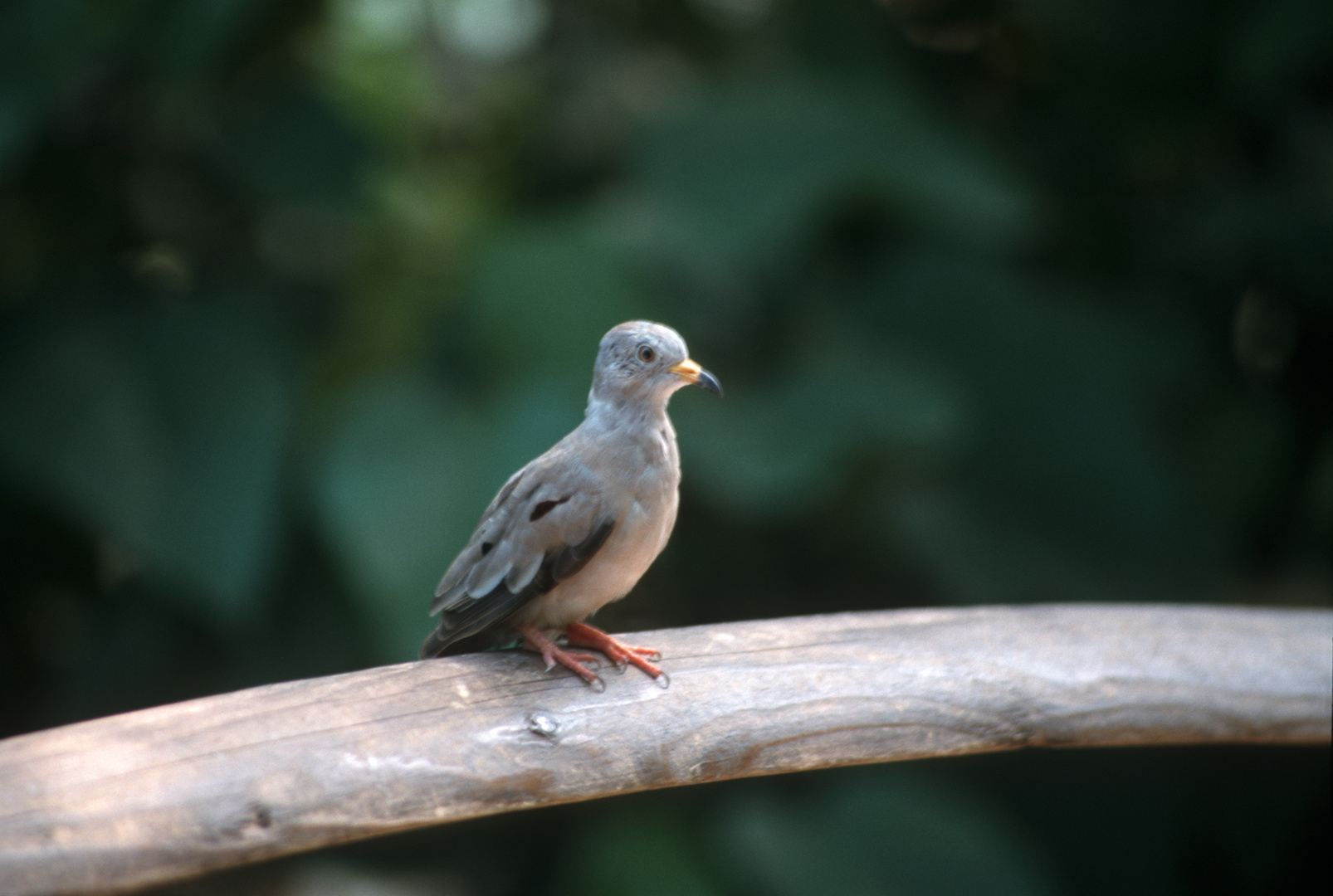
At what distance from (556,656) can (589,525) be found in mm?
291

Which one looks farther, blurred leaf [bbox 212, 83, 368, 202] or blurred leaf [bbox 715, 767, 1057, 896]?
blurred leaf [bbox 212, 83, 368, 202]

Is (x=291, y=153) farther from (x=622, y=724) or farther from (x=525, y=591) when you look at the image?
(x=622, y=724)

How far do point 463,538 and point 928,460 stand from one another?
82.3 inches

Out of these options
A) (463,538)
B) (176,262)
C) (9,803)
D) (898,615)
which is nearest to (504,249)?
(463,538)

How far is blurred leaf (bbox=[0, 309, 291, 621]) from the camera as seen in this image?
4.45 metres

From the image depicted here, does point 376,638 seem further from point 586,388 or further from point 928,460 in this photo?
point 928,460

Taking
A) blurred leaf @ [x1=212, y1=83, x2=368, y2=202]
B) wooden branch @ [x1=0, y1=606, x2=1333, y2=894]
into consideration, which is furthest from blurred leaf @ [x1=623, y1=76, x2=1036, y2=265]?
wooden branch @ [x1=0, y1=606, x2=1333, y2=894]

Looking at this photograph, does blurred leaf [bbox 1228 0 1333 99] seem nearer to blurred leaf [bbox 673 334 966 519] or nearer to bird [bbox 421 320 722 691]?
blurred leaf [bbox 673 334 966 519]

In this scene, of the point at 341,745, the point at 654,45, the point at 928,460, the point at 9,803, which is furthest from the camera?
the point at 654,45

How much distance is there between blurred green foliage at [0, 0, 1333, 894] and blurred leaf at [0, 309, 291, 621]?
0.05 ft

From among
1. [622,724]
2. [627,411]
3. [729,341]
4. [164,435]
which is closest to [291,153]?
[164,435]

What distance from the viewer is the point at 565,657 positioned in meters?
2.41

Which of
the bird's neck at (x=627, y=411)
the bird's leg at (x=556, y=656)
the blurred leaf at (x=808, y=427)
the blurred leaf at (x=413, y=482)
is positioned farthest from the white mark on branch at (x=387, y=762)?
the blurred leaf at (x=808, y=427)

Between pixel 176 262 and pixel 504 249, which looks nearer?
pixel 504 249
